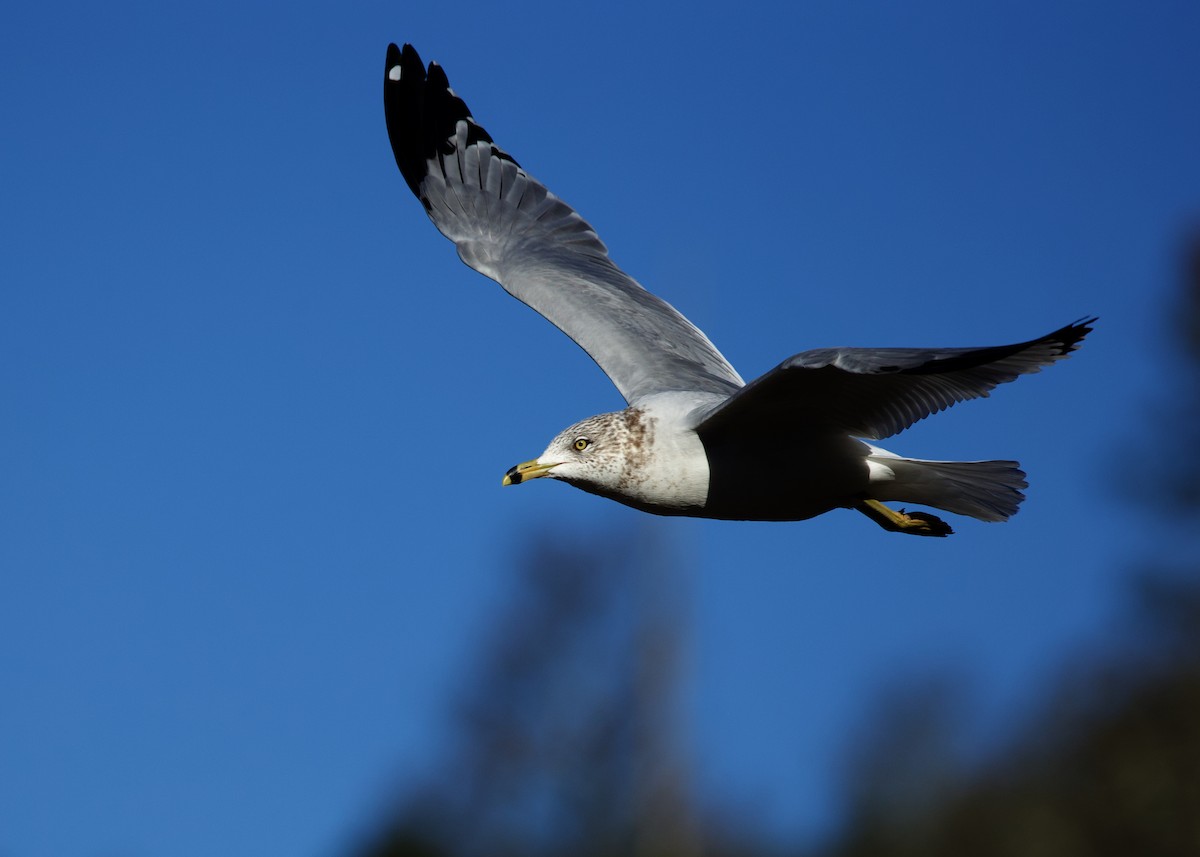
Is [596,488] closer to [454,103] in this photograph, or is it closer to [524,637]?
[454,103]

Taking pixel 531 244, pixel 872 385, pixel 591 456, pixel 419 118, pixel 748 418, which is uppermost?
pixel 419 118

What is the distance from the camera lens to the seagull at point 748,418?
637cm

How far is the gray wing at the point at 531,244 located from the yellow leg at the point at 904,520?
908 millimetres

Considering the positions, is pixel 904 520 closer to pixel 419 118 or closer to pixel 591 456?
pixel 591 456

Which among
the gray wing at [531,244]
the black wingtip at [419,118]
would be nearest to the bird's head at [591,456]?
the gray wing at [531,244]

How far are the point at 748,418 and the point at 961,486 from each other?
4.09 feet

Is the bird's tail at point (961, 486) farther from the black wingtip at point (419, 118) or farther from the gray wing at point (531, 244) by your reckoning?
the black wingtip at point (419, 118)

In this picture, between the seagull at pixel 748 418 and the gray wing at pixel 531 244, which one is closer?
the seagull at pixel 748 418

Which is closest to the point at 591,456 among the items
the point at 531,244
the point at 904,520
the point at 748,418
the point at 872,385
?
the point at 748,418

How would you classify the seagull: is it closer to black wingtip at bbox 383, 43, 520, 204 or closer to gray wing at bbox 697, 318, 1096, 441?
gray wing at bbox 697, 318, 1096, 441

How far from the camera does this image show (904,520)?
302 inches

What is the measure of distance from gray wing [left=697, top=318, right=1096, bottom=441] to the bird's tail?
0.45m

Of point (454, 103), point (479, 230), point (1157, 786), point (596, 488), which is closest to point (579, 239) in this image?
point (479, 230)

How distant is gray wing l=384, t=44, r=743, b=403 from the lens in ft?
27.6
